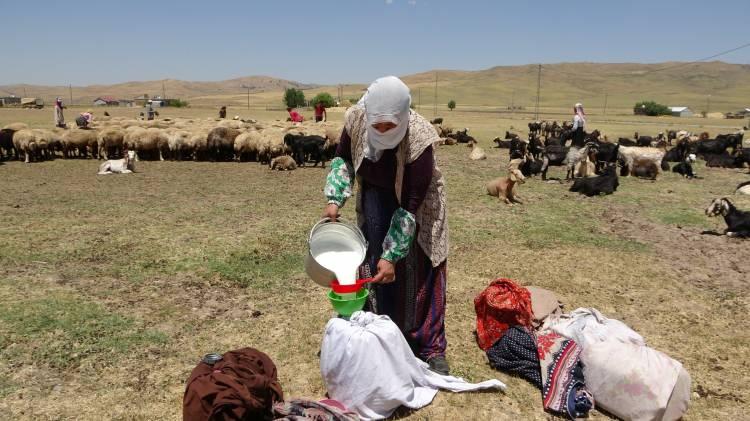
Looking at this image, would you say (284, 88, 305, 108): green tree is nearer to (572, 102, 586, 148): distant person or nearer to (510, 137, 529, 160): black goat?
(510, 137, 529, 160): black goat

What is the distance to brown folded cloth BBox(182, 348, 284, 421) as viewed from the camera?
2.49 meters

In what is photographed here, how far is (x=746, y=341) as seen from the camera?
4.15 m

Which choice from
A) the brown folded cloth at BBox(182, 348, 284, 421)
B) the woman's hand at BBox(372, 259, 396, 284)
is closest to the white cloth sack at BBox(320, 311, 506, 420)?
the woman's hand at BBox(372, 259, 396, 284)

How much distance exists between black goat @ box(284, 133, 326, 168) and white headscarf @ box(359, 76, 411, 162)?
1143 cm

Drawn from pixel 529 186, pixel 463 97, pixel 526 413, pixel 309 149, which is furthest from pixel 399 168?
pixel 463 97

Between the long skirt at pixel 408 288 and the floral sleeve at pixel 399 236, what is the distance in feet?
0.67

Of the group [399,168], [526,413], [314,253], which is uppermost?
[399,168]

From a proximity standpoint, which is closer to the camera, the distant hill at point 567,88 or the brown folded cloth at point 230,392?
the brown folded cloth at point 230,392

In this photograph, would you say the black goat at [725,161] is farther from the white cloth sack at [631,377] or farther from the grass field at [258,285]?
the white cloth sack at [631,377]

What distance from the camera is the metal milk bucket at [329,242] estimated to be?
3023mm

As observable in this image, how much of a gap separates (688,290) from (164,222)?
665 cm

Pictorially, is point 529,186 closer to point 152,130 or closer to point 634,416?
point 634,416

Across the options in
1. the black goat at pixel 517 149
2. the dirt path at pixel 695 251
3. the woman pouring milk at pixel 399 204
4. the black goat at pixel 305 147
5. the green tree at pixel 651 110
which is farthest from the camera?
the green tree at pixel 651 110

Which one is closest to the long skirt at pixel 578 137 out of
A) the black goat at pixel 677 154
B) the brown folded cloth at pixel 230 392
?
the black goat at pixel 677 154
